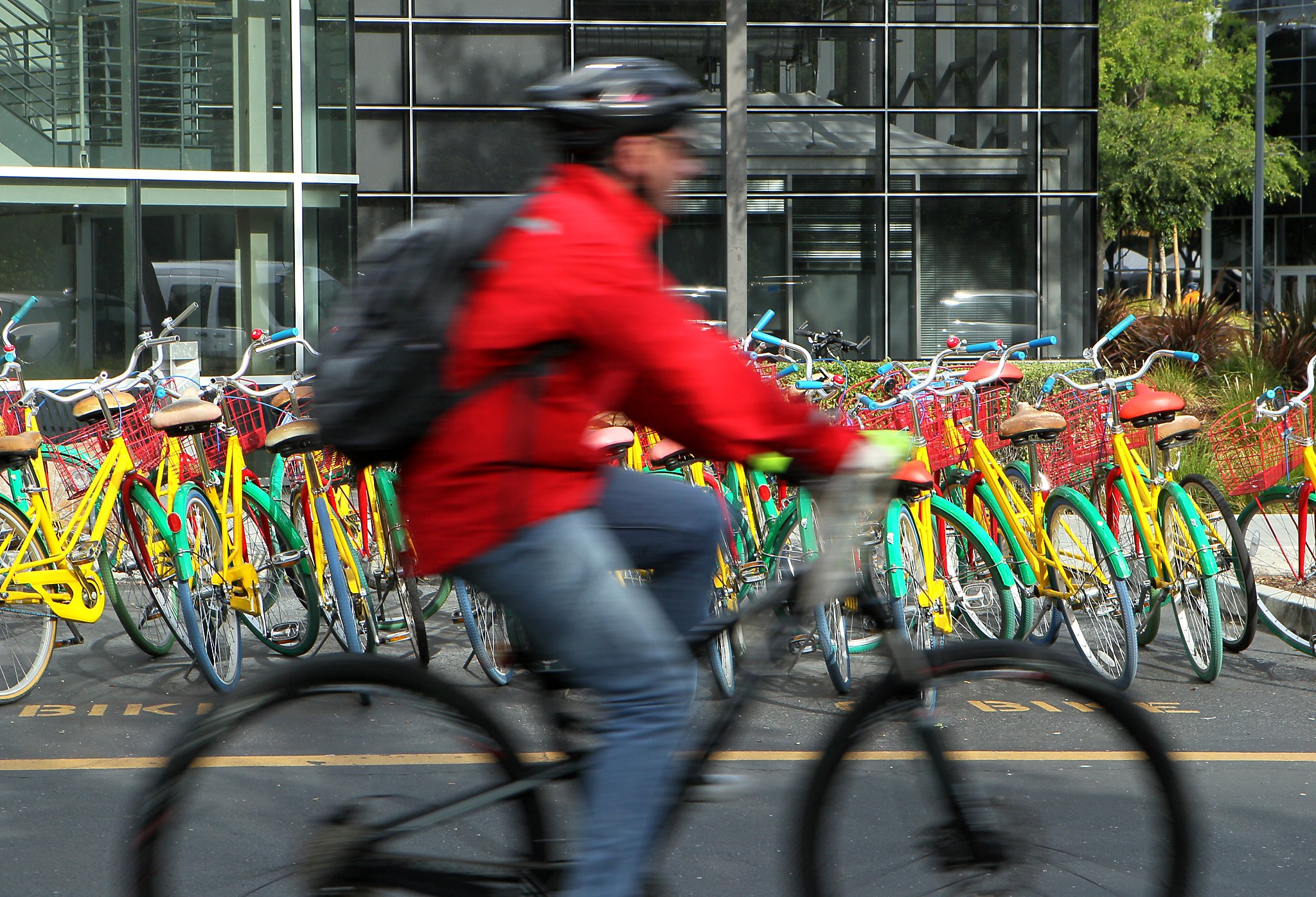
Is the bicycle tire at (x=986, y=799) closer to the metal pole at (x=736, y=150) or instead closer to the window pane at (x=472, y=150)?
the metal pole at (x=736, y=150)

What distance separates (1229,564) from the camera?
5.84 metres

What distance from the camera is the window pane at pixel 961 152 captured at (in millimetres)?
16797

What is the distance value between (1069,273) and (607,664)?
51.3 feet

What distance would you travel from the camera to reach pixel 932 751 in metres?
2.57

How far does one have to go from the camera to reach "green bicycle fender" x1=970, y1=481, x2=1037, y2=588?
18.5 feet

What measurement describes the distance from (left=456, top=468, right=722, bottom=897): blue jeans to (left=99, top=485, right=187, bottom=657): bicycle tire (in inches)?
132

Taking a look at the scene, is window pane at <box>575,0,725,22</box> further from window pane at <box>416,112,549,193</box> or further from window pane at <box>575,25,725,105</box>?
window pane at <box>416,112,549,193</box>

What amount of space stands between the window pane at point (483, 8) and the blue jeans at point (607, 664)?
574 inches

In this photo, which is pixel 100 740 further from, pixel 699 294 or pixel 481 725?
pixel 699 294

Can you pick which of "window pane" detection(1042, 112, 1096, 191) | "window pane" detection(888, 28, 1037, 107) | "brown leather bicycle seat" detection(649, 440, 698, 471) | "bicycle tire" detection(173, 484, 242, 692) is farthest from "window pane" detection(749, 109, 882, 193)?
"bicycle tire" detection(173, 484, 242, 692)

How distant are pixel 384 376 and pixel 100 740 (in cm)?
332

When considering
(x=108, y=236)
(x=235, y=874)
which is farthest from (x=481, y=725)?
(x=108, y=236)

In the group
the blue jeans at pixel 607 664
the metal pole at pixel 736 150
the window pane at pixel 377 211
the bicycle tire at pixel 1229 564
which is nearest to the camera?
the blue jeans at pixel 607 664

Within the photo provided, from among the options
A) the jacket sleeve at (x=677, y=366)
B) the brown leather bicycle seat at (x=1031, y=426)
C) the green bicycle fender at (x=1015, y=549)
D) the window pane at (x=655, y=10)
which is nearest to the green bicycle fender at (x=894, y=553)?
the green bicycle fender at (x=1015, y=549)
